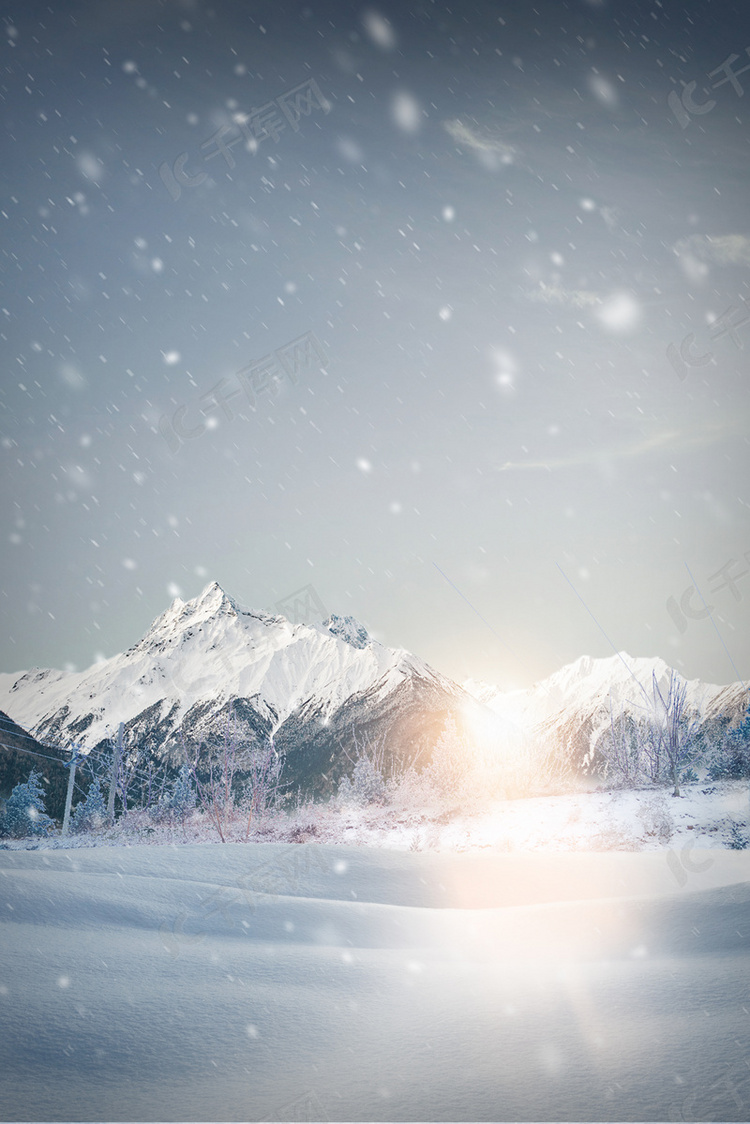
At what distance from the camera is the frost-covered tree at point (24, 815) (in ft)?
57.3

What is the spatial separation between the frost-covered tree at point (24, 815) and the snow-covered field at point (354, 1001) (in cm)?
1153

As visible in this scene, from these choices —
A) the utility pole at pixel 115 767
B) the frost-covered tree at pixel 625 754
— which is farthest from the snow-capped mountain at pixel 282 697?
the utility pole at pixel 115 767

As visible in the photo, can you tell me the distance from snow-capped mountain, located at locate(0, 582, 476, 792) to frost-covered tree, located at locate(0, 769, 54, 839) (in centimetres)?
7486

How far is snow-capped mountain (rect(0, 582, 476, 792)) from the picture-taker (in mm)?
109562

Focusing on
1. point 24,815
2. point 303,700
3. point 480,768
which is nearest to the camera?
point 24,815

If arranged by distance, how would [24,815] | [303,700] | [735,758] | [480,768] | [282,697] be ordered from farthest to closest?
1. [282,697]
2. [303,700]
3. [480,768]
4. [24,815]
5. [735,758]

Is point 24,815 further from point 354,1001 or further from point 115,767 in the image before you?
point 354,1001

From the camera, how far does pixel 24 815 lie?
18.5 m

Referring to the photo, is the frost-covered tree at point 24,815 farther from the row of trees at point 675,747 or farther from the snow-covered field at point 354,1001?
the row of trees at point 675,747

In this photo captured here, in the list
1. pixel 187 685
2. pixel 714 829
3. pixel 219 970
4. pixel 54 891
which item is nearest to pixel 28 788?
pixel 54 891

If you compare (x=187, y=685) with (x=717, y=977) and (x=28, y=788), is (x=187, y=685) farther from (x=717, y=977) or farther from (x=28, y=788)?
(x=717, y=977)

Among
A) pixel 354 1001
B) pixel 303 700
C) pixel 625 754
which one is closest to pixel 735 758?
pixel 625 754

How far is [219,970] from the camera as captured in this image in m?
4.75

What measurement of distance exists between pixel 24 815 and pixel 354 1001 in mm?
18683
